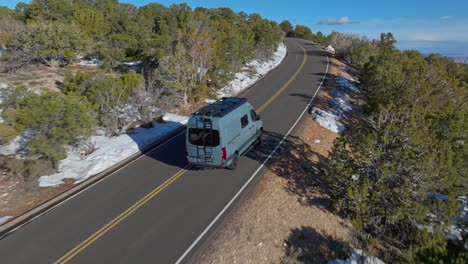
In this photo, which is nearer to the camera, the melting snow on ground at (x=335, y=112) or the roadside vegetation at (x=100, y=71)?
the roadside vegetation at (x=100, y=71)

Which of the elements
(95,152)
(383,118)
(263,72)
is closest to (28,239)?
(95,152)

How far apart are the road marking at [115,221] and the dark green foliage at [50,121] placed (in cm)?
492

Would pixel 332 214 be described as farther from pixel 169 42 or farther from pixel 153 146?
pixel 169 42

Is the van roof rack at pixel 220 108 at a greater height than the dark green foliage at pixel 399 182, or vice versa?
the van roof rack at pixel 220 108

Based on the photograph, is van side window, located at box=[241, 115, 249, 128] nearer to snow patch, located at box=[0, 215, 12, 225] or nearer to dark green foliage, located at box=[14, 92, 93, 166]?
dark green foliage, located at box=[14, 92, 93, 166]

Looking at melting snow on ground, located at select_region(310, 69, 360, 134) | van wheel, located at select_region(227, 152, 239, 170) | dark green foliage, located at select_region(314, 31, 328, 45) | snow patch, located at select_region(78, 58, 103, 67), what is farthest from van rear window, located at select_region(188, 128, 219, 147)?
dark green foliage, located at select_region(314, 31, 328, 45)

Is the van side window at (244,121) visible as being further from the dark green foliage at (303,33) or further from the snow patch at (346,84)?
the dark green foliage at (303,33)

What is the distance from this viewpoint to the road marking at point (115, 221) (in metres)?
8.88

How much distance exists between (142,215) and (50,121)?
6.45m

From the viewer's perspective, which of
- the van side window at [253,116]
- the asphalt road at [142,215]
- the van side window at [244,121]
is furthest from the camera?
the van side window at [253,116]

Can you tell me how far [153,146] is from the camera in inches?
675

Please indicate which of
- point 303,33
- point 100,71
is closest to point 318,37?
point 303,33

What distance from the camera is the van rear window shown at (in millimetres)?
12398

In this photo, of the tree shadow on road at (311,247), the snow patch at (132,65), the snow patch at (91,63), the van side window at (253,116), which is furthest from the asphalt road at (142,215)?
the snow patch at (91,63)
